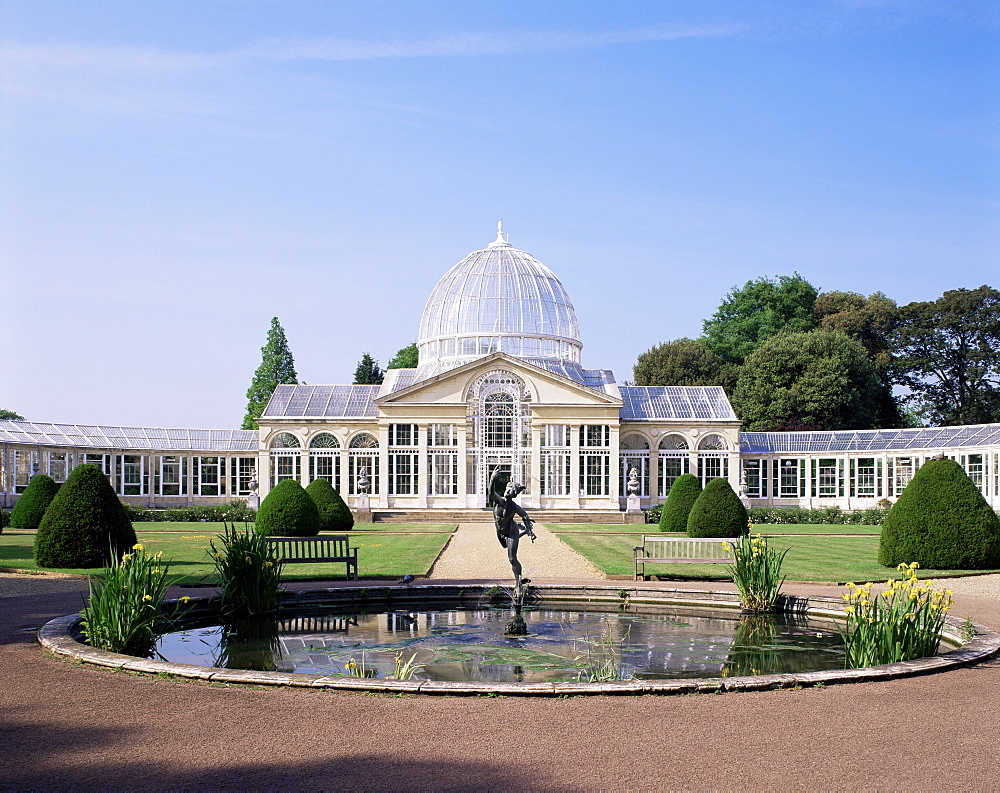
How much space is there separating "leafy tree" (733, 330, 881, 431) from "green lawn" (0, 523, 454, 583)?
3158 cm

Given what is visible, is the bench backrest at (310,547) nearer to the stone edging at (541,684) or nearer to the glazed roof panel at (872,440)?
the stone edging at (541,684)

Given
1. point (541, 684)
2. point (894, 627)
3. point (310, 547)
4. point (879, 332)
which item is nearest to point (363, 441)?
point (310, 547)

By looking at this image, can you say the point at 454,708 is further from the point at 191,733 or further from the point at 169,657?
the point at 169,657

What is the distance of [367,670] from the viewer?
10102mm

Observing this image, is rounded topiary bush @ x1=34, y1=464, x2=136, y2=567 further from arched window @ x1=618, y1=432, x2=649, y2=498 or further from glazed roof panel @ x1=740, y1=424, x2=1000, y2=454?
glazed roof panel @ x1=740, y1=424, x2=1000, y2=454

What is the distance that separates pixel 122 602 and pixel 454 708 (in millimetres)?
4728

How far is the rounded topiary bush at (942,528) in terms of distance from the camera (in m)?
21.2

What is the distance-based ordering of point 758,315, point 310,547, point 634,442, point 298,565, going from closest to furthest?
point 310,547 < point 298,565 < point 634,442 < point 758,315

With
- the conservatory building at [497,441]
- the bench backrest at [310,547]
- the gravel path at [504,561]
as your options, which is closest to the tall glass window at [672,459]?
the conservatory building at [497,441]

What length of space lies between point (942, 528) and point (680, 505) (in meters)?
12.4

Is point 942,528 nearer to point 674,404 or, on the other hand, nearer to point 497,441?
point 497,441

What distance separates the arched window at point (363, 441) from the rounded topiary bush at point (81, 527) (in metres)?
27.7

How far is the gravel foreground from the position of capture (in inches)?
247

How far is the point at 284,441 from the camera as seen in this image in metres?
48.2
